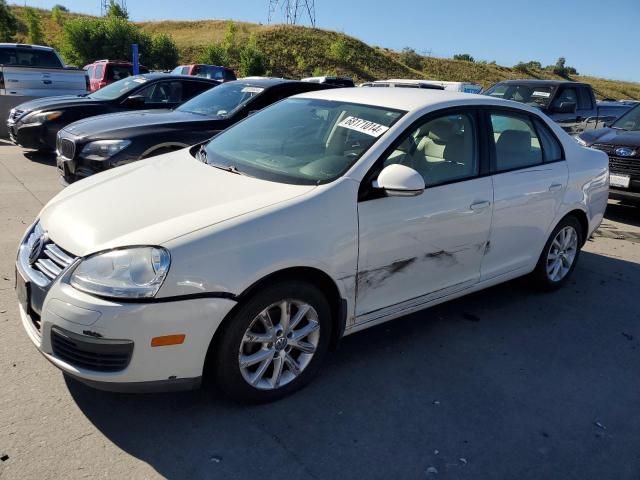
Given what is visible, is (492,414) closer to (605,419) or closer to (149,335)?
(605,419)

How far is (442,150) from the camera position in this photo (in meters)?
3.66

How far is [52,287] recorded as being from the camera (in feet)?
8.25

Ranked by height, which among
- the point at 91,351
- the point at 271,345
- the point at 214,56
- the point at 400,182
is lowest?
the point at 271,345

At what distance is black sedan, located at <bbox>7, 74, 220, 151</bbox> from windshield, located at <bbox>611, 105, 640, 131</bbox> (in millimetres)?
6877

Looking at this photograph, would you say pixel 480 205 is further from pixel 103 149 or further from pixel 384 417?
pixel 103 149

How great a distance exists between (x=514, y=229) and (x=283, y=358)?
212cm

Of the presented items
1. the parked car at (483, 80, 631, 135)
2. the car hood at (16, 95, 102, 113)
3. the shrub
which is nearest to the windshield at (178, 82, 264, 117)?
the car hood at (16, 95, 102, 113)

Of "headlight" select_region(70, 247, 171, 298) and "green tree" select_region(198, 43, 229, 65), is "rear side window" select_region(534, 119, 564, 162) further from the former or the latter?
"green tree" select_region(198, 43, 229, 65)

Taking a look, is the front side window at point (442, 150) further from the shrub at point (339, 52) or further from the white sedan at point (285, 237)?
the shrub at point (339, 52)

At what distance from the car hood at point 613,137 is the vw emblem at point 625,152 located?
0.05 meters

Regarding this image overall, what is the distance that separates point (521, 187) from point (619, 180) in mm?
4278

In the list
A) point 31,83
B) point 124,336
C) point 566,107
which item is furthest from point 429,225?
point 31,83

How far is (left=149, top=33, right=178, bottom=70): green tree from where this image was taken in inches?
1736

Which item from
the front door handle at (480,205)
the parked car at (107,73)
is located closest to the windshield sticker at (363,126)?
the front door handle at (480,205)
